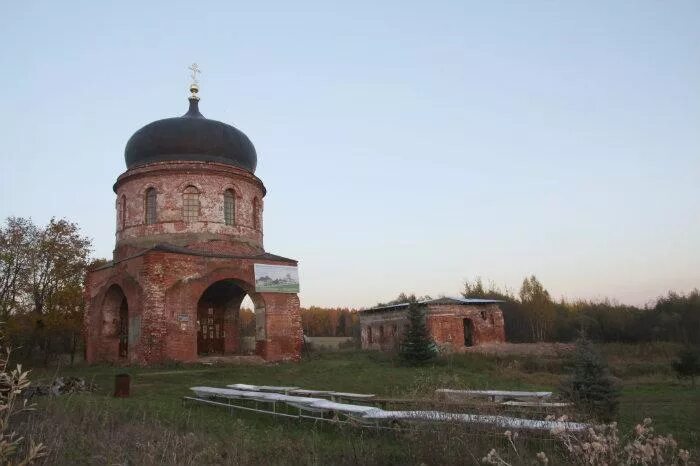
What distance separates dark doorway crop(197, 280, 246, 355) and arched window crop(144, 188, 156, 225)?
4260mm

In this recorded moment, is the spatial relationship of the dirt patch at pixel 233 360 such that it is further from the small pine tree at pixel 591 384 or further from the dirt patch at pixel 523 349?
the small pine tree at pixel 591 384

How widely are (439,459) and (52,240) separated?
2494 centimetres

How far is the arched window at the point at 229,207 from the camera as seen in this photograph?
70.4 feet

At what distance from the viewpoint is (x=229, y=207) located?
71.1 ft

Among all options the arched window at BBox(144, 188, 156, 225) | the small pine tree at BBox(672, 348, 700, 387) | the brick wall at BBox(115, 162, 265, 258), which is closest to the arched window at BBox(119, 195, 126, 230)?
the brick wall at BBox(115, 162, 265, 258)

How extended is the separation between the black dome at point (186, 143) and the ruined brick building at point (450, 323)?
1149 centimetres

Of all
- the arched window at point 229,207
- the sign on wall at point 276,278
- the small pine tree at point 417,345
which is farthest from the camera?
the arched window at point 229,207

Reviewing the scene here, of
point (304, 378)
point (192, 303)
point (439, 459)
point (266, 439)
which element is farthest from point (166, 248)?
point (439, 459)

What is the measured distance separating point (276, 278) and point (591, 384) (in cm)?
1314

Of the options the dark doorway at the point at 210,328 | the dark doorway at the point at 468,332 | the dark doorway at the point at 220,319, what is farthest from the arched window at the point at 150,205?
the dark doorway at the point at 468,332

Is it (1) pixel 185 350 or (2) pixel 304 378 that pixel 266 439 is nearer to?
(2) pixel 304 378

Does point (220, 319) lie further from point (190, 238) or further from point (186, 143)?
point (186, 143)

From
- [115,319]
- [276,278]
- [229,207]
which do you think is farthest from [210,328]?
[229,207]

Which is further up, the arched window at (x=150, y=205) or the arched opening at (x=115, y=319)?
the arched window at (x=150, y=205)
